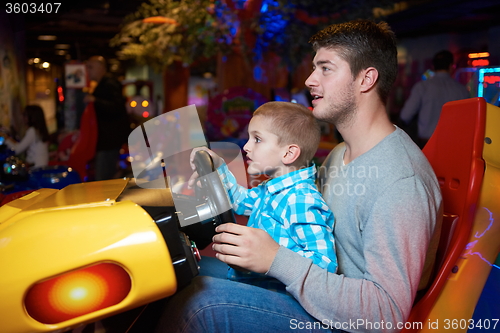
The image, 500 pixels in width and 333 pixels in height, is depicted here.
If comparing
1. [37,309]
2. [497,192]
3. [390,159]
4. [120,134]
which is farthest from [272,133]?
[120,134]

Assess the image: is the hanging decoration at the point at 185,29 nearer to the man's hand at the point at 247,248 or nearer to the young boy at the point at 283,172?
the young boy at the point at 283,172

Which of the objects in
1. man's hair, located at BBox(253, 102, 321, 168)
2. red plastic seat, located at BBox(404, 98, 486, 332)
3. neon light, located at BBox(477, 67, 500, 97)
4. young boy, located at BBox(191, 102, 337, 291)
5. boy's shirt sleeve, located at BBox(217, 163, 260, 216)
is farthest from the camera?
neon light, located at BBox(477, 67, 500, 97)

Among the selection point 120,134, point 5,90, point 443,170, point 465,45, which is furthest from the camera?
point 465,45

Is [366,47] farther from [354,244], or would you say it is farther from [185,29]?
Answer: [185,29]

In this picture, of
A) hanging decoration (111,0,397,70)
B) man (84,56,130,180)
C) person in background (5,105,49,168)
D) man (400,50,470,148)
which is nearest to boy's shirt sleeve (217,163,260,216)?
hanging decoration (111,0,397,70)

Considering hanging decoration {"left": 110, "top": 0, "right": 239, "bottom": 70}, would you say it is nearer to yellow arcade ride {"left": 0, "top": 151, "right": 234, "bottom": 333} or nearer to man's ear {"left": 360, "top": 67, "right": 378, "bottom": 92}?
man's ear {"left": 360, "top": 67, "right": 378, "bottom": 92}

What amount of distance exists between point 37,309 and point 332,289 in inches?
25.6

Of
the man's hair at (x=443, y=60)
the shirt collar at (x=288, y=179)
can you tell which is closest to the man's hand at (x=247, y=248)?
the shirt collar at (x=288, y=179)

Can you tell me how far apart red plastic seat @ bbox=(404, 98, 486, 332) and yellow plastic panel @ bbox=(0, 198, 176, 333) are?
0.71 metres

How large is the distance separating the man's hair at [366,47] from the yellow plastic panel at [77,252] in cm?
77

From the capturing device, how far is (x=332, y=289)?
1.01 meters

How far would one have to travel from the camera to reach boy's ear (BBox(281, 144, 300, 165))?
136cm

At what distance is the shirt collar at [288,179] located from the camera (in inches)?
51.8

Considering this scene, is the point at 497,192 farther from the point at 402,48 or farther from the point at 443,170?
the point at 402,48
